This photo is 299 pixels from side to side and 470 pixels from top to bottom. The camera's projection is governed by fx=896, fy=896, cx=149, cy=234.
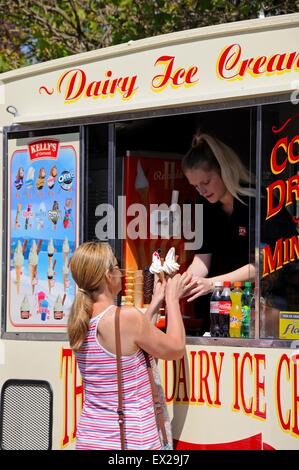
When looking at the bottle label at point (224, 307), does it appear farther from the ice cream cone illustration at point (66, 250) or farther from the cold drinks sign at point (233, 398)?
the ice cream cone illustration at point (66, 250)

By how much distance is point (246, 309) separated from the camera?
4.86 metres

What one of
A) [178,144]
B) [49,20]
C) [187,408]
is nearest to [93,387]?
[187,408]

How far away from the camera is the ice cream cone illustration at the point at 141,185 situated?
5535 mm

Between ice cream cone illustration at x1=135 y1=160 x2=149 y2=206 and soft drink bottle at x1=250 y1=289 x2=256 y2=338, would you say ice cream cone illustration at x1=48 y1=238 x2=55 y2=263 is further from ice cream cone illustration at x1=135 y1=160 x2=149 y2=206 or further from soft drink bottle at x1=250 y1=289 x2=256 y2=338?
soft drink bottle at x1=250 y1=289 x2=256 y2=338

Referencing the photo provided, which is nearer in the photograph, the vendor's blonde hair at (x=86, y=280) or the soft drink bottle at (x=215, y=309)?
the vendor's blonde hair at (x=86, y=280)

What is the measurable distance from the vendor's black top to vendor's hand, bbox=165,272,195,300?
0.22m

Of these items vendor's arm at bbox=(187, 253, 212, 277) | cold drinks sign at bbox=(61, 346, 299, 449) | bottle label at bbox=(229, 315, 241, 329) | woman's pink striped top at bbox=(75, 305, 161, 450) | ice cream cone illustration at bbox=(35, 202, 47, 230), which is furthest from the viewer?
ice cream cone illustration at bbox=(35, 202, 47, 230)

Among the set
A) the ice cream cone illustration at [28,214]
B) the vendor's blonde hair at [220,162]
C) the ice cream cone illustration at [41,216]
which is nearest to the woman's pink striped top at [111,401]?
the vendor's blonde hair at [220,162]

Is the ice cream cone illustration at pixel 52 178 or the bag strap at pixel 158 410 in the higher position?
the ice cream cone illustration at pixel 52 178

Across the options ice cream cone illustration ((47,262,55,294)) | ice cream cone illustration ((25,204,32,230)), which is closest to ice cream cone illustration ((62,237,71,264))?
ice cream cone illustration ((47,262,55,294))

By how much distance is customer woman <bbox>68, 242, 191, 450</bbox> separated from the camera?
13.2 feet

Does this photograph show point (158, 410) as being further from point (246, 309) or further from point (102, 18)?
point (102, 18)

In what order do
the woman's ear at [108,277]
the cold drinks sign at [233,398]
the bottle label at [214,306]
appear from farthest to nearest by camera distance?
the bottle label at [214,306] → the cold drinks sign at [233,398] → the woman's ear at [108,277]

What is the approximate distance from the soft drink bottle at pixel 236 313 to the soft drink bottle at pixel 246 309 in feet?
0.05
